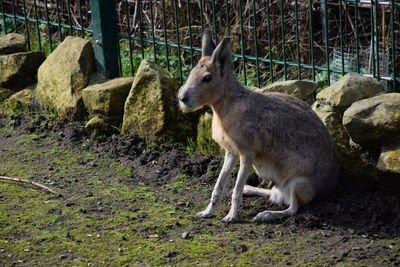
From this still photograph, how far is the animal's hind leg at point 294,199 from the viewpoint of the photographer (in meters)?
5.12

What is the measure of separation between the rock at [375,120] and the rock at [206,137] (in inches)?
56.1

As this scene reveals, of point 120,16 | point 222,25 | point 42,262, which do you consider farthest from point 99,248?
point 120,16

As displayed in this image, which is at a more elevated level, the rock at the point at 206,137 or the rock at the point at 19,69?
the rock at the point at 19,69

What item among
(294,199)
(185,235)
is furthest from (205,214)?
(294,199)

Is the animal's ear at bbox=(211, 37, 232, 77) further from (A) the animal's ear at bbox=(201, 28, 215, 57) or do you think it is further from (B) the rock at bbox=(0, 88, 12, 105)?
(B) the rock at bbox=(0, 88, 12, 105)

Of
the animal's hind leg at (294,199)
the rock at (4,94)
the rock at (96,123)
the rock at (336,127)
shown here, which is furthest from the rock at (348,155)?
the rock at (4,94)

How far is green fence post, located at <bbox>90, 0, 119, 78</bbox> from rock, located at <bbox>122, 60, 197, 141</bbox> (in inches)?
30.3

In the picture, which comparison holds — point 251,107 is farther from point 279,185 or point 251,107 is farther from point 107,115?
point 107,115

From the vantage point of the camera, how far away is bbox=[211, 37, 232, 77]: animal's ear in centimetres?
508

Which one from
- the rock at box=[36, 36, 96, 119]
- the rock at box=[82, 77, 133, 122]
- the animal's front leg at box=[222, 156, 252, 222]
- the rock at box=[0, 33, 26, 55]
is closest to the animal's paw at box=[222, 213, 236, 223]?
the animal's front leg at box=[222, 156, 252, 222]

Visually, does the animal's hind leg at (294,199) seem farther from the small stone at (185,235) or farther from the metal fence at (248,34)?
the metal fence at (248,34)

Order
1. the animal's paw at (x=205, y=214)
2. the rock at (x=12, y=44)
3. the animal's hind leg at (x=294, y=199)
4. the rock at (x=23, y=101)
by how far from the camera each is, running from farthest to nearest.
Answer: the rock at (x=12, y=44), the rock at (x=23, y=101), the animal's paw at (x=205, y=214), the animal's hind leg at (x=294, y=199)

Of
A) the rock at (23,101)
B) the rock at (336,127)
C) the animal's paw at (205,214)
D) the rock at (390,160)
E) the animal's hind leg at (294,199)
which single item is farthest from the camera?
the rock at (23,101)

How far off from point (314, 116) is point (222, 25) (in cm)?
357
